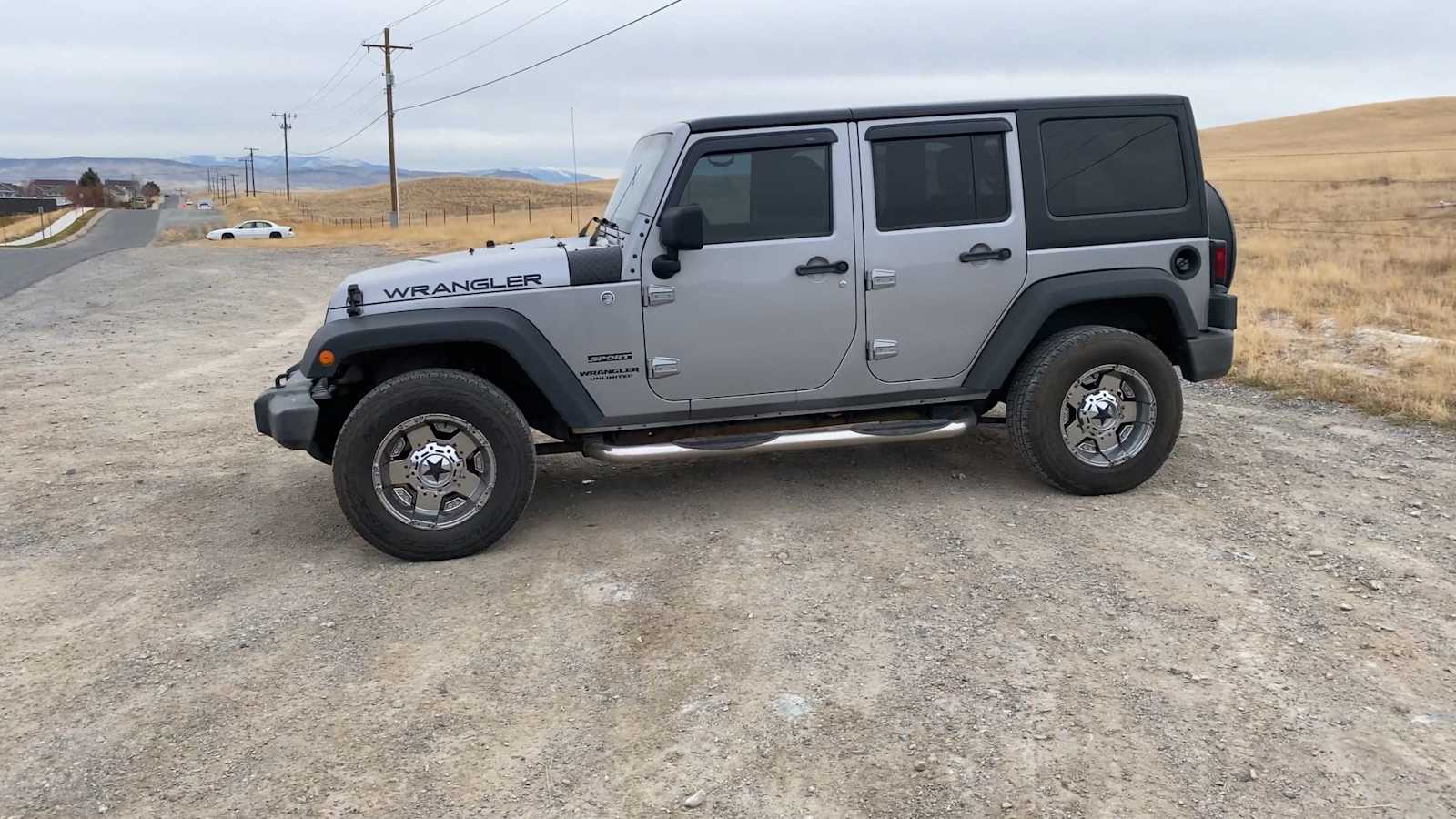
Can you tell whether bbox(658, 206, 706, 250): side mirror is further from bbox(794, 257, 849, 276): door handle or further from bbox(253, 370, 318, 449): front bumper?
bbox(253, 370, 318, 449): front bumper

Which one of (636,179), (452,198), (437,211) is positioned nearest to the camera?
(636,179)

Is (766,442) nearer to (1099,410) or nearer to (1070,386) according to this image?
(1070,386)

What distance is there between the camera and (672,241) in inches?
197

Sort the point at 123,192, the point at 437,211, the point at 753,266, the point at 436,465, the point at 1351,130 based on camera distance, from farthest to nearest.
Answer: the point at 123,192 → the point at 437,211 → the point at 1351,130 → the point at 753,266 → the point at 436,465

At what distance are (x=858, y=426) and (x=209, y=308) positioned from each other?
41.2ft

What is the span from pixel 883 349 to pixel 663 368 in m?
1.10

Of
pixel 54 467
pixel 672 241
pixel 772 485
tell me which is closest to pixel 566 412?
pixel 672 241

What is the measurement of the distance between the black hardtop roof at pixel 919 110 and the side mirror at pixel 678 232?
0.52 m

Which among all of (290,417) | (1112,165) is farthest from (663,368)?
(1112,165)

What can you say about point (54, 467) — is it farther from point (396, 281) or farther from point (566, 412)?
point (566, 412)

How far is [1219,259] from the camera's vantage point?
19.0 feet

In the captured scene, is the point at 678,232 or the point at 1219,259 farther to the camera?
the point at 1219,259

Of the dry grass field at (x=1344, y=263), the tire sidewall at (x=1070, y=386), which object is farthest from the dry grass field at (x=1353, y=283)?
the tire sidewall at (x=1070, y=386)

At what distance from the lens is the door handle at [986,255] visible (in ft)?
17.8
